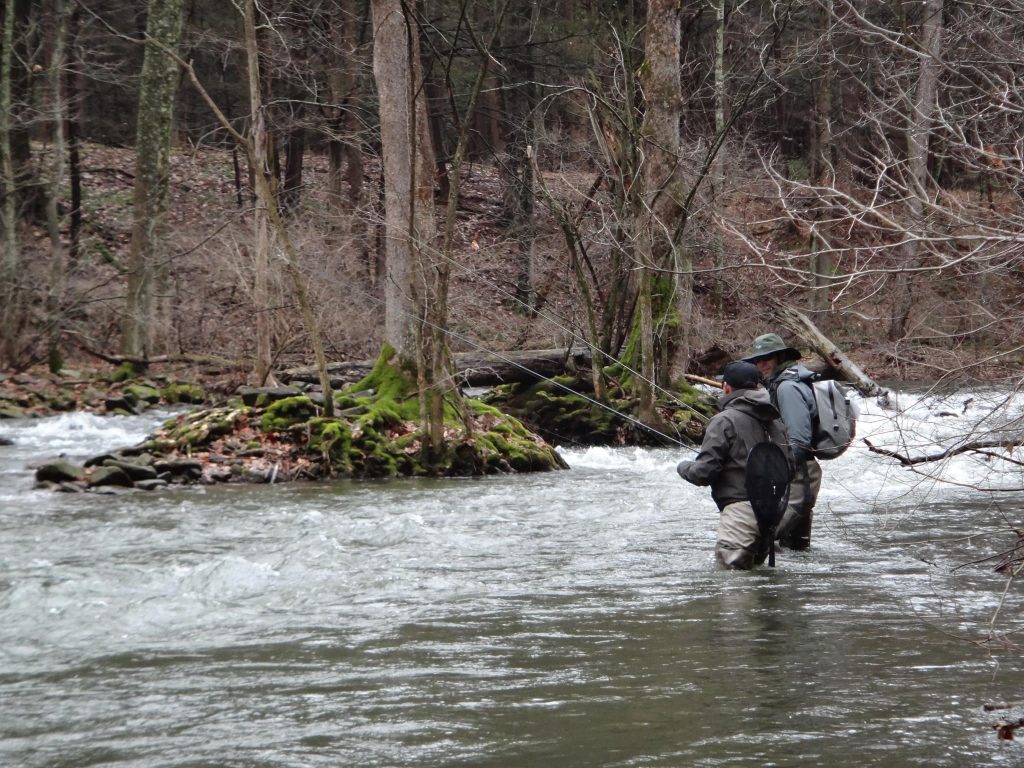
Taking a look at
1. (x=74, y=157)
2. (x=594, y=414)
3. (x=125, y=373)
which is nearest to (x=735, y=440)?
(x=594, y=414)

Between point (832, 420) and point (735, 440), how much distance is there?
0.89 metres

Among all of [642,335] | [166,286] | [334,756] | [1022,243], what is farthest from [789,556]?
[166,286]

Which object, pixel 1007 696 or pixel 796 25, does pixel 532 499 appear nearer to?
pixel 1007 696

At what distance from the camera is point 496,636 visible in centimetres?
610

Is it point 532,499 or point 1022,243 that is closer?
point 1022,243

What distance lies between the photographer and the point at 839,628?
6180mm

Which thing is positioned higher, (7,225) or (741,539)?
(7,225)

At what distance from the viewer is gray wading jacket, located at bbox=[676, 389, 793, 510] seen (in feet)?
25.0

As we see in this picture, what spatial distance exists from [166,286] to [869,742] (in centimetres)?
1995

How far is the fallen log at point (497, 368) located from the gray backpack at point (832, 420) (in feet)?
29.1

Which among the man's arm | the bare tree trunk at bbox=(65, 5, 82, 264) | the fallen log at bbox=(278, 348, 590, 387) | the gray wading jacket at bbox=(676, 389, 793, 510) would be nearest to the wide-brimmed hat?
the gray wading jacket at bbox=(676, 389, 793, 510)

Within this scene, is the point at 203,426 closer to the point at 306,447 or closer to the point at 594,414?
the point at 306,447

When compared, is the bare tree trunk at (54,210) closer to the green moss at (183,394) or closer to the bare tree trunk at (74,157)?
the green moss at (183,394)

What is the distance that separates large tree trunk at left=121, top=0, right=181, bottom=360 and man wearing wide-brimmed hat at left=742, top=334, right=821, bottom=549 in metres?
14.9
